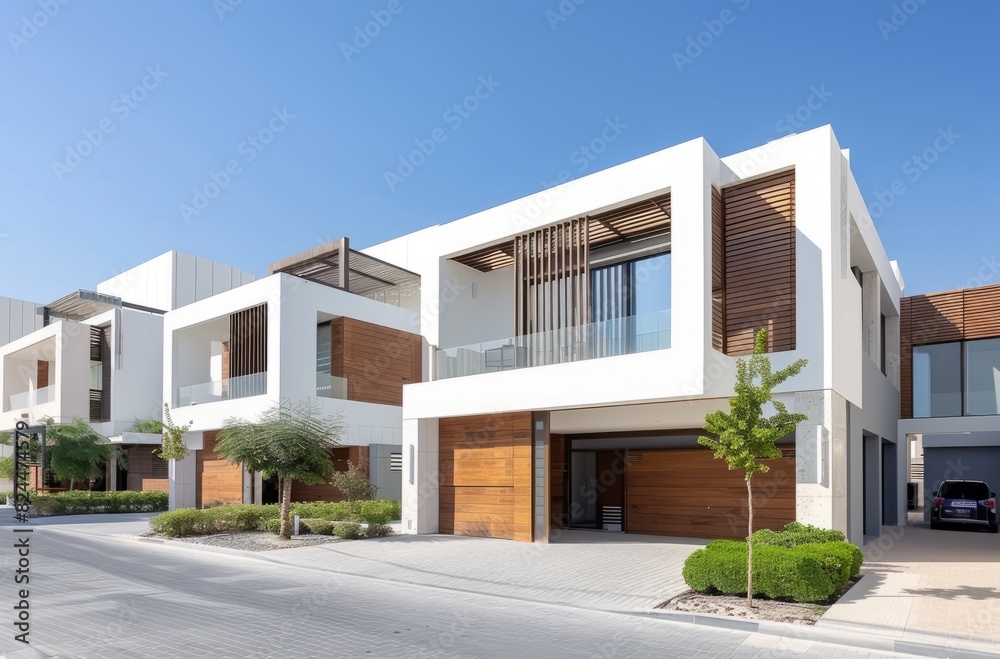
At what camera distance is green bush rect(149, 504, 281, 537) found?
18594 mm

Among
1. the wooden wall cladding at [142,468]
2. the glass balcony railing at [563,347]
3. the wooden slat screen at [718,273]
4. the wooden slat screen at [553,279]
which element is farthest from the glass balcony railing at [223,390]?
the wooden slat screen at [718,273]

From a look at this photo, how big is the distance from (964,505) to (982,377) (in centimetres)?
523

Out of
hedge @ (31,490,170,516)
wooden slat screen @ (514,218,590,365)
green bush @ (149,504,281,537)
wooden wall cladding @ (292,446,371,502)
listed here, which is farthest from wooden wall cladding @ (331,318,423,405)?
hedge @ (31,490,170,516)

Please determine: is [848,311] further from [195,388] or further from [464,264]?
[195,388]

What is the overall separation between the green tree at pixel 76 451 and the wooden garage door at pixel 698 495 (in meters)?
25.0

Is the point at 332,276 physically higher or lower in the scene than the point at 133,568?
higher

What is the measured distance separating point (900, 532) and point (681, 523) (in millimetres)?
7477

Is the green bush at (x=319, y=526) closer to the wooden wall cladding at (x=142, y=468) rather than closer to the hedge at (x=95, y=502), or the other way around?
the hedge at (x=95, y=502)

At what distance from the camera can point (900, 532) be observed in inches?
803

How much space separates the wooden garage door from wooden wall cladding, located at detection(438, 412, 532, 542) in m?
3.21

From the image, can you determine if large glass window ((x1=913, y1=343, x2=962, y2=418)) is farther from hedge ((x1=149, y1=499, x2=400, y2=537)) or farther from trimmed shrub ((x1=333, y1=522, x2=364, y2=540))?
trimmed shrub ((x1=333, y1=522, x2=364, y2=540))

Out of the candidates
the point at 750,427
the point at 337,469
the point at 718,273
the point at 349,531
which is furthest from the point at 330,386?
the point at 750,427

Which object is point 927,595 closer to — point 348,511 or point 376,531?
point 376,531

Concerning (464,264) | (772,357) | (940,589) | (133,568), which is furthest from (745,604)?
(464,264)
